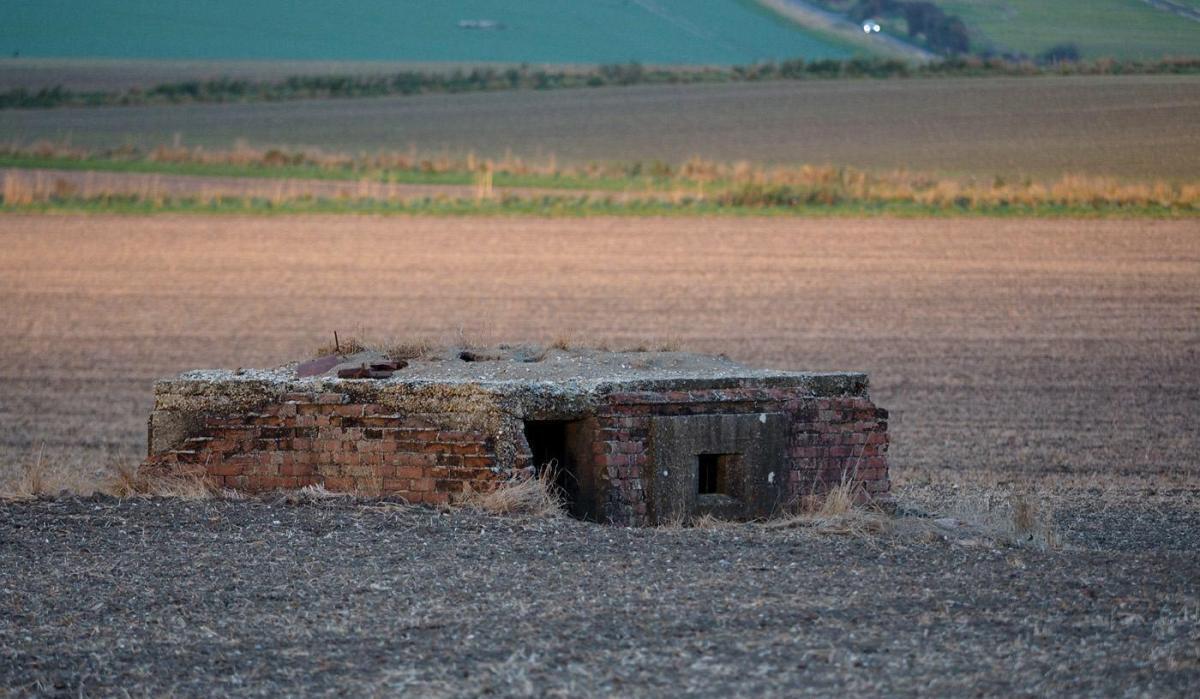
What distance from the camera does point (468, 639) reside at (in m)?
7.00

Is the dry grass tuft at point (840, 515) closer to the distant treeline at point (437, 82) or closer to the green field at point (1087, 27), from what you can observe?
the green field at point (1087, 27)

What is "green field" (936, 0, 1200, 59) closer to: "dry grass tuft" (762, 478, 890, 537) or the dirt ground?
"dry grass tuft" (762, 478, 890, 537)

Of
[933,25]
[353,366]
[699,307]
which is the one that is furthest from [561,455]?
[933,25]

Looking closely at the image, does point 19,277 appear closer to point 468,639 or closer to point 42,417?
point 42,417

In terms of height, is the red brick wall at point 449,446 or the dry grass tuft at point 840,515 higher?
the red brick wall at point 449,446

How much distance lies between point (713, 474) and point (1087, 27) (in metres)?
24.8

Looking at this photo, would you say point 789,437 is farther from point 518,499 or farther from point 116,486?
point 116,486

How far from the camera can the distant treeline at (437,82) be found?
2574 inches

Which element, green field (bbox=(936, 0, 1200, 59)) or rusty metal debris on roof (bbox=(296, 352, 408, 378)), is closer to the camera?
rusty metal debris on roof (bbox=(296, 352, 408, 378))

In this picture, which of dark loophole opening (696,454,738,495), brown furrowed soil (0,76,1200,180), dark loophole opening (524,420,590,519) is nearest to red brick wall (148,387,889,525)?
dark loophole opening (524,420,590,519)

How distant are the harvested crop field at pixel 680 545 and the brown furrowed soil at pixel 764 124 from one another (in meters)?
Answer: 4.59

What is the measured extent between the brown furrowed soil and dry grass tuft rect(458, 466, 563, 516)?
18.0 m

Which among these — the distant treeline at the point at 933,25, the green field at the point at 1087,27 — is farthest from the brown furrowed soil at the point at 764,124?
the distant treeline at the point at 933,25

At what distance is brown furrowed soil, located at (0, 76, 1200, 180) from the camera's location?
31.3 metres
